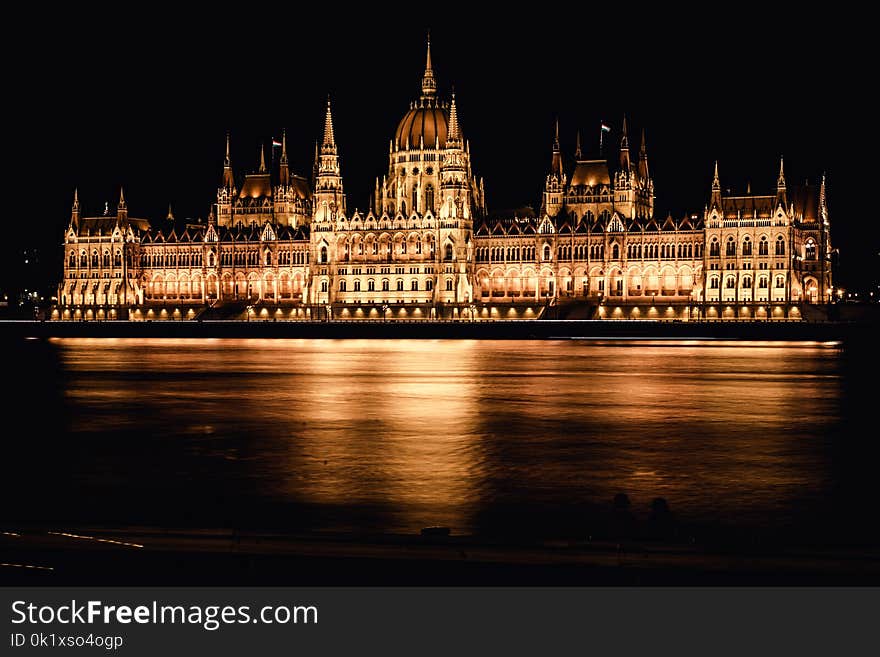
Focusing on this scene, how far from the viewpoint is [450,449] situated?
21609 mm

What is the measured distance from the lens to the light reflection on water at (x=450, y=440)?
16.1 metres

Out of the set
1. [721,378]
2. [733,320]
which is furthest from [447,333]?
[721,378]

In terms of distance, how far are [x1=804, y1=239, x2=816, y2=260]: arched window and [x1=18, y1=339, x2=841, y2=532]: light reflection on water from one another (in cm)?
6743

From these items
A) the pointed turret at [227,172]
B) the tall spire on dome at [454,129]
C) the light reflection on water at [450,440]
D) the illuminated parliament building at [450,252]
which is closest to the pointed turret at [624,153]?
the illuminated parliament building at [450,252]

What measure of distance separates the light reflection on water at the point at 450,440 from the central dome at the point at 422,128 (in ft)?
270

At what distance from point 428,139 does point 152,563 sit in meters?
118

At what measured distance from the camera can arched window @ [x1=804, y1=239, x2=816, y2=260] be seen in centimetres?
11181

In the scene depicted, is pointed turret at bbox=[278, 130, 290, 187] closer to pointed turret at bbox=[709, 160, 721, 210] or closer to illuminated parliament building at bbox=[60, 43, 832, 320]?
illuminated parliament building at bbox=[60, 43, 832, 320]

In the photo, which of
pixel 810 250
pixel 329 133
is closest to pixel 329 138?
pixel 329 133

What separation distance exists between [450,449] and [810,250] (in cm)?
9796

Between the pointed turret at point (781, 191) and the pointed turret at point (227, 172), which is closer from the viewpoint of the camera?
the pointed turret at point (781, 191)

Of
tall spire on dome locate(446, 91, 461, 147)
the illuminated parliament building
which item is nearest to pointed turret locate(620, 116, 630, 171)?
the illuminated parliament building

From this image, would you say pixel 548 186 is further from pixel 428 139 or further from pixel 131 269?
pixel 131 269

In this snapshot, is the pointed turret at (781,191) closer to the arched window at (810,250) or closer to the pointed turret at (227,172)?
the arched window at (810,250)
